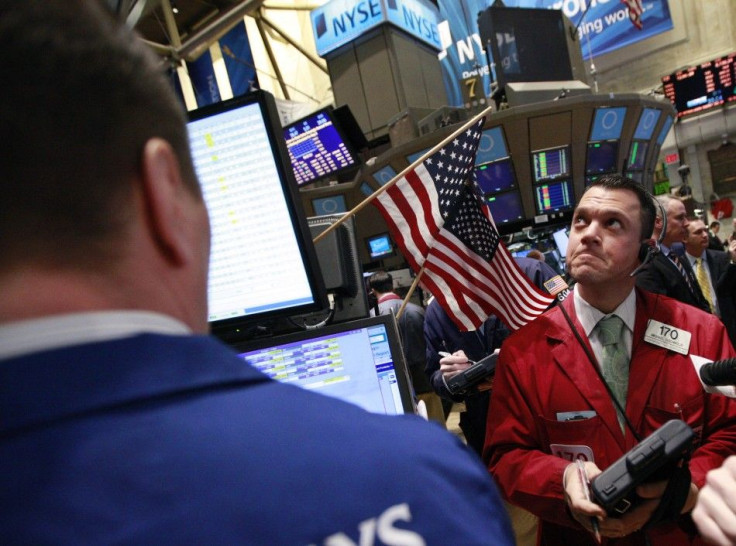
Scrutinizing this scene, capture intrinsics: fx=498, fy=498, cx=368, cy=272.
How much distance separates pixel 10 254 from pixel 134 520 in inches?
9.9

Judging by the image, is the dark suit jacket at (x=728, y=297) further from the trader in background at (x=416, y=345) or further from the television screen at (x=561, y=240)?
the television screen at (x=561, y=240)

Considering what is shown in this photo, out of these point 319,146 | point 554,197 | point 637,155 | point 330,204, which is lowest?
point 554,197

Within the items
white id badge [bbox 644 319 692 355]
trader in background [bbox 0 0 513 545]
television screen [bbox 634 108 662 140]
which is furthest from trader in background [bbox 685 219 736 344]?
television screen [bbox 634 108 662 140]

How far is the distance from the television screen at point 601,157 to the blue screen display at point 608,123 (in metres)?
0.12

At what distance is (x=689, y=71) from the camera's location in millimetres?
11742

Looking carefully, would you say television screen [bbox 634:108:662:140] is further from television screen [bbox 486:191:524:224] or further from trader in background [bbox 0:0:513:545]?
trader in background [bbox 0:0:513:545]

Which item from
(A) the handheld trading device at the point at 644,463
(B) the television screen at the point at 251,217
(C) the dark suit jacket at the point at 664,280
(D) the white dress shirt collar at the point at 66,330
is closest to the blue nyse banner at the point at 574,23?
(C) the dark suit jacket at the point at 664,280

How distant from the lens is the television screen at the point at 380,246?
955 centimetres

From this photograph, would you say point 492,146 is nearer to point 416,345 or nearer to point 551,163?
point 551,163

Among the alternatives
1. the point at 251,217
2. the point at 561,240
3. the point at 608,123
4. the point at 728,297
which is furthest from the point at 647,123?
the point at 251,217

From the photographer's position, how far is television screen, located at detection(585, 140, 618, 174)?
27.4ft

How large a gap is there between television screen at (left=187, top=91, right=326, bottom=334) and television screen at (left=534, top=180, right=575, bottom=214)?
788cm

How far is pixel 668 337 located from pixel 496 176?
7151mm

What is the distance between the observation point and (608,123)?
26.6 ft
